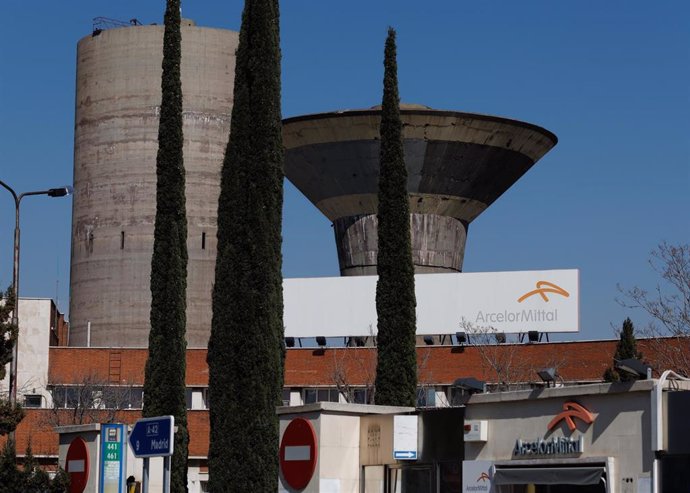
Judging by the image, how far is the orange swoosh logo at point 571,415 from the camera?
2191 cm

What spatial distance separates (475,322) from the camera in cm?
6091

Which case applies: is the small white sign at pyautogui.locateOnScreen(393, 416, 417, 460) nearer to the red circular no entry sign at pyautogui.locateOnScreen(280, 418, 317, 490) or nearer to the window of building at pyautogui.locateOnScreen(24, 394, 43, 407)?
the red circular no entry sign at pyautogui.locateOnScreen(280, 418, 317, 490)

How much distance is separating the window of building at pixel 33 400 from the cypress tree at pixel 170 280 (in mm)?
28553

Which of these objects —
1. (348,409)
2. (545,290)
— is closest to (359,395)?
(545,290)

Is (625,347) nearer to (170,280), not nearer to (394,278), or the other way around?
(394,278)

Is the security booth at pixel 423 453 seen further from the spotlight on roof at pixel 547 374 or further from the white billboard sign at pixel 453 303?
the white billboard sign at pixel 453 303

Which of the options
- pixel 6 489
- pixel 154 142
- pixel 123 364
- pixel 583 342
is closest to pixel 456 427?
pixel 6 489

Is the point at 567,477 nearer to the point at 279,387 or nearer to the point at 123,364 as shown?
the point at 279,387

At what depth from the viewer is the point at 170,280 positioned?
36312mm

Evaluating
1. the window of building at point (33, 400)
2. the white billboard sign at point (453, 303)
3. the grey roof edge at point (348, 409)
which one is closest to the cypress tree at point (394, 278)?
the grey roof edge at point (348, 409)

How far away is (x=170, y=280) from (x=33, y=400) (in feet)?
96.9

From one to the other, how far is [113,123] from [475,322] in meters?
28.3

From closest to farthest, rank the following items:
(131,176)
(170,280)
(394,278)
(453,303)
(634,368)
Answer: (634,368) → (170,280) → (394,278) → (453,303) → (131,176)

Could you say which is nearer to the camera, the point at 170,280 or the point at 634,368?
the point at 634,368
